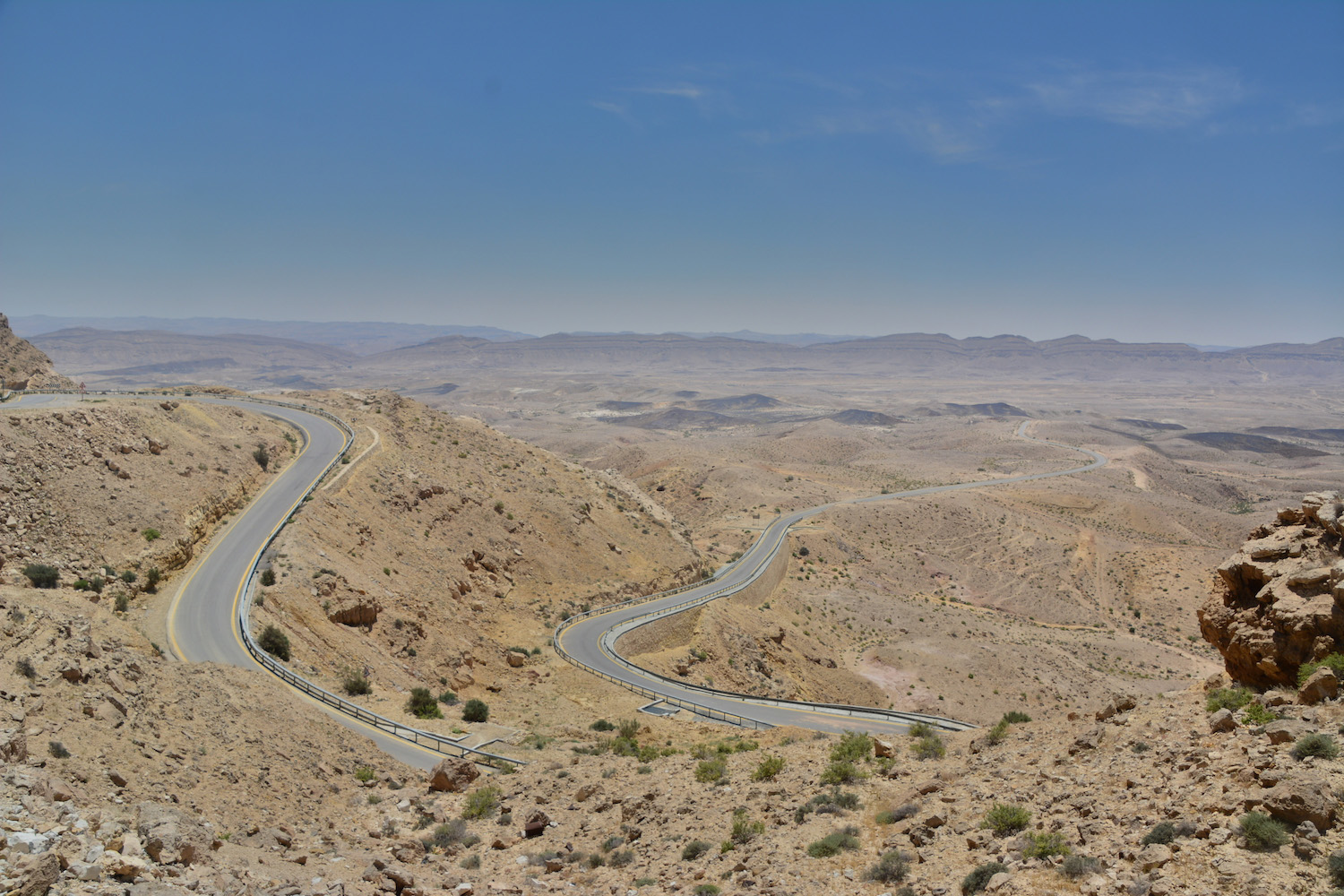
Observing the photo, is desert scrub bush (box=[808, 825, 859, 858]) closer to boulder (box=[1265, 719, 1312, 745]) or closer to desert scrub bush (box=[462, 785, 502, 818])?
boulder (box=[1265, 719, 1312, 745])

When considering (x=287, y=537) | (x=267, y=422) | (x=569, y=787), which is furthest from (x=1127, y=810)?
(x=267, y=422)

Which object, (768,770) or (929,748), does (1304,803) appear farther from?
(768,770)

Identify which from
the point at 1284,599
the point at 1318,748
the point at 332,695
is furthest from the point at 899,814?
the point at 332,695

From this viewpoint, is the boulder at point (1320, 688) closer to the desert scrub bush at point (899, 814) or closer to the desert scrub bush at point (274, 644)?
the desert scrub bush at point (899, 814)

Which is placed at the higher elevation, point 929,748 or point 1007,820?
point 1007,820

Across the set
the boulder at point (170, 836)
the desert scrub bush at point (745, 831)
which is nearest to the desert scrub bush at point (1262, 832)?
the desert scrub bush at point (745, 831)
